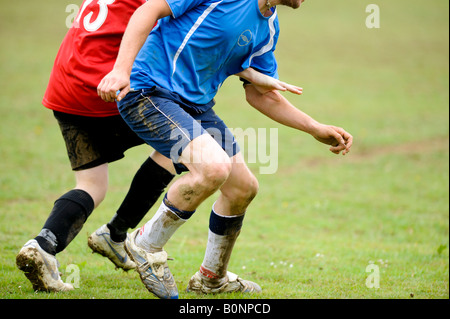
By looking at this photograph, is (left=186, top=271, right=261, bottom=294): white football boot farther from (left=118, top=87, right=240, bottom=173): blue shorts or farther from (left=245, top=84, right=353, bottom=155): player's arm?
(left=245, top=84, right=353, bottom=155): player's arm

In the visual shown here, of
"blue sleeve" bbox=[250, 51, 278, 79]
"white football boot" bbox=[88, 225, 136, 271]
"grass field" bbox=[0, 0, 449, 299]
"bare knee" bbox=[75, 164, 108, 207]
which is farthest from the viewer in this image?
"grass field" bbox=[0, 0, 449, 299]

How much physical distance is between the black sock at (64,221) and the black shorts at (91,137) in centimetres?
24

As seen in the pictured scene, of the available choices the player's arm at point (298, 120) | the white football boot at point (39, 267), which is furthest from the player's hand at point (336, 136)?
Answer: the white football boot at point (39, 267)

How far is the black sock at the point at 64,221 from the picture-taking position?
3748 millimetres

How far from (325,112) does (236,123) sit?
2755 millimetres

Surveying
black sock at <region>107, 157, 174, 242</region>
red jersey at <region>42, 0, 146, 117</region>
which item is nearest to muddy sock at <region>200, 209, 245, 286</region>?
black sock at <region>107, 157, 174, 242</region>

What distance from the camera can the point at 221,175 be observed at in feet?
10.8

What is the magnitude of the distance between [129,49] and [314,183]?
673cm

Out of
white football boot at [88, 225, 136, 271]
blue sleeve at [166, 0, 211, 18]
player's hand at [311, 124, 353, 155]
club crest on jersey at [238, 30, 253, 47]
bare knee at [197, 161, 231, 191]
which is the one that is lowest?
white football boot at [88, 225, 136, 271]

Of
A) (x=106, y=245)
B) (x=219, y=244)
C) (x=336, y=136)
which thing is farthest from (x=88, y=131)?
(x=336, y=136)

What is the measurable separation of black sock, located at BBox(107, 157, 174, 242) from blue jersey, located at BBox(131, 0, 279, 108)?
0.78 metres

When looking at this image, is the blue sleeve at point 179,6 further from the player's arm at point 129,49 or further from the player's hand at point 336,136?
the player's hand at point 336,136

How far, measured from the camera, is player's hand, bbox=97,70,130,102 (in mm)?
3146

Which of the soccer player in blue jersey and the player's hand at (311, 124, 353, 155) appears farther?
the player's hand at (311, 124, 353, 155)
